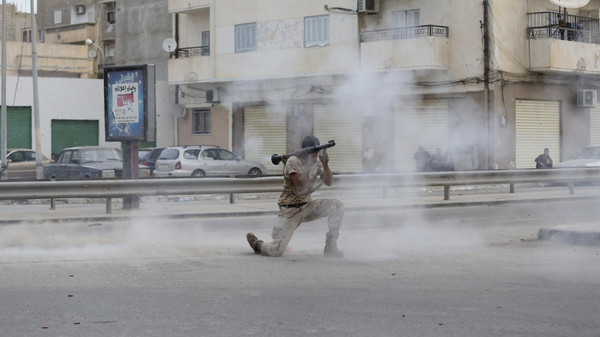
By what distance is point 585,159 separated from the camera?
25.9m

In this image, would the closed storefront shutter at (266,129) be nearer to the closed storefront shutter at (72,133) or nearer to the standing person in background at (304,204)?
the standing person in background at (304,204)

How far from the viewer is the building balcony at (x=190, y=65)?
19.7 m

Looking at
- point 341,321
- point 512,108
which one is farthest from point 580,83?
point 341,321

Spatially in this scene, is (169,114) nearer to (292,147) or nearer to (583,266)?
(292,147)

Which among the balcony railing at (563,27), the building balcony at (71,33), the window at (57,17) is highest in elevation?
the window at (57,17)

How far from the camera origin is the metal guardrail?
15.1m

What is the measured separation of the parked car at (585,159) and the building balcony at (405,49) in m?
6.61

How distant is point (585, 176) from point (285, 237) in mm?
12266

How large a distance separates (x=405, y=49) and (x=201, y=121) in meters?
12.1

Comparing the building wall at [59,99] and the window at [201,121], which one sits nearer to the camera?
the window at [201,121]

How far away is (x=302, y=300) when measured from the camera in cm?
719

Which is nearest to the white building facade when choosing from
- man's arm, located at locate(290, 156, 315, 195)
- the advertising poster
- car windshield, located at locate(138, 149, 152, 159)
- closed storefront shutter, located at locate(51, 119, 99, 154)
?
the advertising poster

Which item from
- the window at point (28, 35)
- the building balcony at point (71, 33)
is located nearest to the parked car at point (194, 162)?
the building balcony at point (71, 33)

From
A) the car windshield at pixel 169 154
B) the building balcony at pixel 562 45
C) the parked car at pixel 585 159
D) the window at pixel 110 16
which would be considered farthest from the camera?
the window at pixel 110 16
